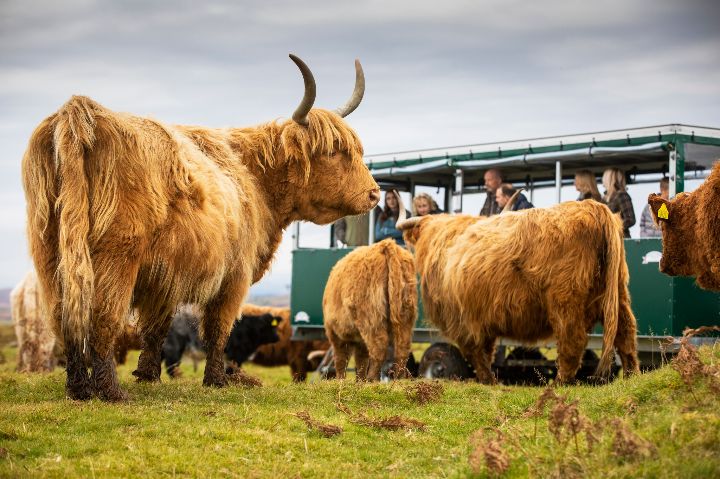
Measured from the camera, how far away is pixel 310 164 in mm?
7871

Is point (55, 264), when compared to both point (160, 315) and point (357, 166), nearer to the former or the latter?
point (160, 315)

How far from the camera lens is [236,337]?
17672 mm

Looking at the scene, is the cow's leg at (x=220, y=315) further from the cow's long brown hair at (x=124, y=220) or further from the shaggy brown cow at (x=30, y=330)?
the shaggy brown cow at (x=30, y=330)

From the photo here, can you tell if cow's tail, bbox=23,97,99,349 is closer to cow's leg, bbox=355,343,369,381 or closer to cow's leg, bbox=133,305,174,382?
cow's leg, bbox=133,305,174,382

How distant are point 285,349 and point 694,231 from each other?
42.8ft

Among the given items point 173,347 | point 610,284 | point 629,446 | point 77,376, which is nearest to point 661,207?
point 610,284

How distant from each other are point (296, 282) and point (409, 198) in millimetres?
2290

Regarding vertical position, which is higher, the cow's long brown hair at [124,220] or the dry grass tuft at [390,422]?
the cow's long brown hair at [124,220]

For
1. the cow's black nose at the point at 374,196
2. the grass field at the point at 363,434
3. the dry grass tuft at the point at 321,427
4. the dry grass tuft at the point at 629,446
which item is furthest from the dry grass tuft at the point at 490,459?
the cow's black nose at the point at 374,196

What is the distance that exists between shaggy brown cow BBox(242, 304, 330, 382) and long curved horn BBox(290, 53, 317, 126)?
401 inches

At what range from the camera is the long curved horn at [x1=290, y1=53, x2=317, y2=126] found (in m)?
7.20

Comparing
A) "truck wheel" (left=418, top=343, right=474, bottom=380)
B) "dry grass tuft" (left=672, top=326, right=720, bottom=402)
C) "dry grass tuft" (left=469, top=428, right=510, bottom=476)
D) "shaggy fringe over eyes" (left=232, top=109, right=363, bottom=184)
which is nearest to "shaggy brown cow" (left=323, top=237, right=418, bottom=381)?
"truck wheel" (left=418, top=343, right=474, bottom=380)

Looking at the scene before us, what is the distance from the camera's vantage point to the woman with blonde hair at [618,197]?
10805 mm

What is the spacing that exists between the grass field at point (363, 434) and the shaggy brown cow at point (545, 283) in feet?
3.79
